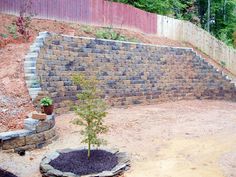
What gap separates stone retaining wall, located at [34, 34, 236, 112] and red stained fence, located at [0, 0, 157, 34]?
3.17 metres

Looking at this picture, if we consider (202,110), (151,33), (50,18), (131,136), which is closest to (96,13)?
(50,18)

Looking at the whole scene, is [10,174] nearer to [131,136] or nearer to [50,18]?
[131,136]

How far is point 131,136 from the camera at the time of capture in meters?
8.67

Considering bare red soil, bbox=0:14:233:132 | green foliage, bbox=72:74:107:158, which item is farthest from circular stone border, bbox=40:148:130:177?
bare red soil, bbox=0:14:233:132

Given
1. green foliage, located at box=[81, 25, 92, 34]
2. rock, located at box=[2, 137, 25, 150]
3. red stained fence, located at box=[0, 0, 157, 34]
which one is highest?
red stained fence, located at box=[0, 0, 157, 34]

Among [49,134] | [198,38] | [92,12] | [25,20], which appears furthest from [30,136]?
[198,38]

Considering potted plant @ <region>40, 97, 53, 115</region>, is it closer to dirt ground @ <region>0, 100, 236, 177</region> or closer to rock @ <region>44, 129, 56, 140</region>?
rock @ <region>44, 129, 56, 140</region>

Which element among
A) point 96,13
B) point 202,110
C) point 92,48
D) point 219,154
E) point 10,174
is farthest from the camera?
point 96,13

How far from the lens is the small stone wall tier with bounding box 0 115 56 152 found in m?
7.13

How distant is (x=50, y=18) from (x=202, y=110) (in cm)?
678

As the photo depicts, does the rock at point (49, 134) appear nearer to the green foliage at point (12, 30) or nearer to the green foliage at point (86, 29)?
the green foliage at point (12, 30)

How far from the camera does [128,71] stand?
13.3 meters

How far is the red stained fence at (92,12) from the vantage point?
1397 centimetres

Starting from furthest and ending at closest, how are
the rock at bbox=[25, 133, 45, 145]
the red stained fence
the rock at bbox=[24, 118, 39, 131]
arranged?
the red stained fence → the rock at bbox=[24, 118, 39, 131] → the rock at bbox=[25, 133, 45, 145]
